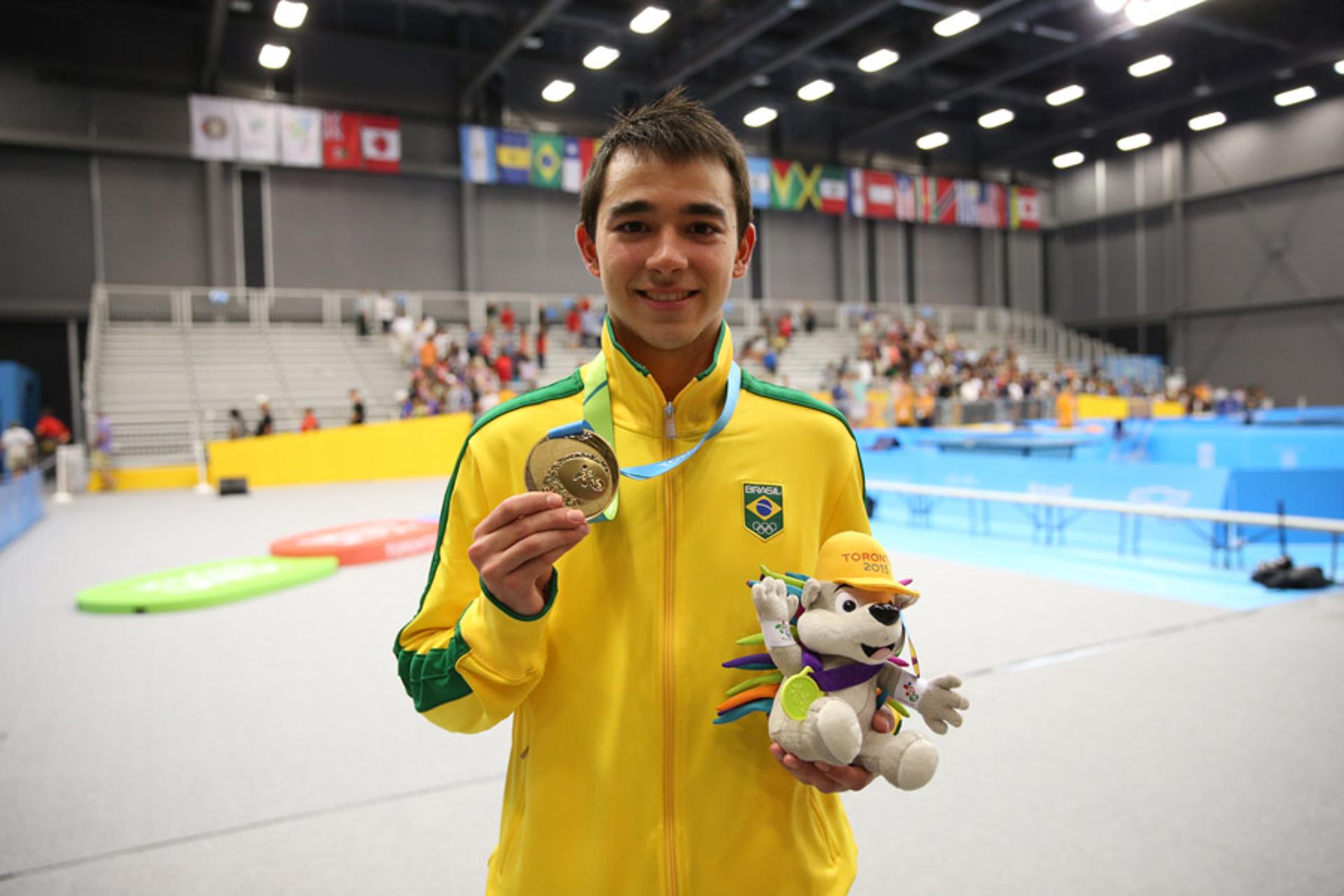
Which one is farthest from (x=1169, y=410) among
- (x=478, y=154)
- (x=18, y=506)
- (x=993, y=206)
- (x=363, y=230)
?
(x=18, y=506)

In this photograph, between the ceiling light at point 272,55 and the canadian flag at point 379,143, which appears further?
the canadian flag at point 379,143

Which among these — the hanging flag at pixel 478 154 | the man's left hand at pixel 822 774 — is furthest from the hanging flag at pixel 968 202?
the man's left hand at pixel 822 774

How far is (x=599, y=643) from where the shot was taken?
1.50 m

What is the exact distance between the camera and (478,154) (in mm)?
24953

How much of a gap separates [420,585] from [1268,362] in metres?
33.5

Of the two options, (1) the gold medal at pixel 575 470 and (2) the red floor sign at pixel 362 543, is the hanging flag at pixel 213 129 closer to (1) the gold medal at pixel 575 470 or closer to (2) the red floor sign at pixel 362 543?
(2) the red floor sign at pixel 362 543

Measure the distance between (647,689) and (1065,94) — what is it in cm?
3152

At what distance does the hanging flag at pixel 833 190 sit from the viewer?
30516 millimetres

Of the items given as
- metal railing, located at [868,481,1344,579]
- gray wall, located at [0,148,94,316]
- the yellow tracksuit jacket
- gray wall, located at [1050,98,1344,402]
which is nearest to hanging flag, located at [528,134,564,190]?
gray wall, located at [0,148,94,316]

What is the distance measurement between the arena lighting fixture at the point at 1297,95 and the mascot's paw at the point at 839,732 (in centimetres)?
3686

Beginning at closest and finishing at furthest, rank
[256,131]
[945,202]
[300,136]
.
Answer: [256,131] → [300,136] → [945,202]

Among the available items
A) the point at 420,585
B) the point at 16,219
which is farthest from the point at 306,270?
the point at 420,585

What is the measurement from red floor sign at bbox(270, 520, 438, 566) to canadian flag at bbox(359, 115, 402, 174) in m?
17.7

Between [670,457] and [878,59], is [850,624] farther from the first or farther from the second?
[878,59]
